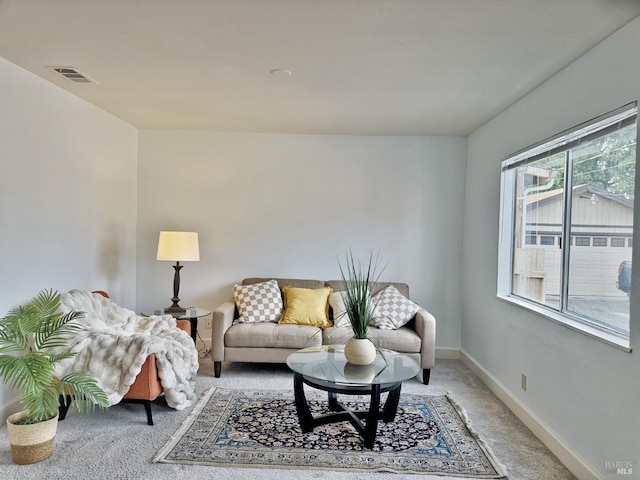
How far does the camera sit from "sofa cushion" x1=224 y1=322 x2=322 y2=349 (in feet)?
12.7

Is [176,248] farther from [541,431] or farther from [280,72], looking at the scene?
[541,431]

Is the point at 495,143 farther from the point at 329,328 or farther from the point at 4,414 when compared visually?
the point at 4,414

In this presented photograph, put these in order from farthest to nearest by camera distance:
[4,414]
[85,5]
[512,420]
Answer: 1. [512,420]
2. [4,414]
3. [85,5]

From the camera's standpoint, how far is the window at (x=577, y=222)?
2256 millimetres

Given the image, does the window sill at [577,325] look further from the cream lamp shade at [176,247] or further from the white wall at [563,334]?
the cream lamp shade at [176,247]

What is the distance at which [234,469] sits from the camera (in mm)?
2367

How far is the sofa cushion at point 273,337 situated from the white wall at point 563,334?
5.29 ft

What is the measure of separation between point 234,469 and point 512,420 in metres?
2.00

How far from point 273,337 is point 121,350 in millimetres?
1397

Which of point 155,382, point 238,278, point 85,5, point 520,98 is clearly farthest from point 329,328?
point 85,5

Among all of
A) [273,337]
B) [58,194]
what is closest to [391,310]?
[273,337]

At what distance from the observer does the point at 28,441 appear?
234cm

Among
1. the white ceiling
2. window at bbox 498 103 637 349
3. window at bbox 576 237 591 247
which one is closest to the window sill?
window at bbox 498 103 637 349

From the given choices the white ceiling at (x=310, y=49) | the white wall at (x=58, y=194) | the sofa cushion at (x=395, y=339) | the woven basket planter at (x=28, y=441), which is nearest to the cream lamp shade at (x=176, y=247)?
the white wall at (x=58, y=194)
